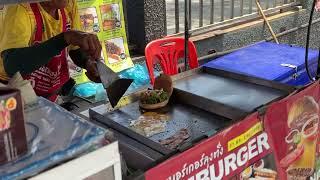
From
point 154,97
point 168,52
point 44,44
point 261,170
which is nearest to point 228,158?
point 261,170

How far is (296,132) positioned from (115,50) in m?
2.37

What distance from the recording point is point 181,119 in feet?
5.23

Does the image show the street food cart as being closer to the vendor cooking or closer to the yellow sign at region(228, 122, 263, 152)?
the yellow sign at region(228, 122, 263, 152)

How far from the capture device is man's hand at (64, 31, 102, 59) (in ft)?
4.56

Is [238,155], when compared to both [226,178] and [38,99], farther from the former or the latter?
[38,99]

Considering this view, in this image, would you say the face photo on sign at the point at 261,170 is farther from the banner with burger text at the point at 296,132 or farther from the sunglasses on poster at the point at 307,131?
the sunglasses on poster at the point at 307,131

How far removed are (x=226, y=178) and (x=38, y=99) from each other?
2.15ft

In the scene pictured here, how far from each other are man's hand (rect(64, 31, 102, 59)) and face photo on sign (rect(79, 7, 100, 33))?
209cm

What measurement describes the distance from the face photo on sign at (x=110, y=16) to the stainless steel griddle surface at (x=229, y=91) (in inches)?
72.1

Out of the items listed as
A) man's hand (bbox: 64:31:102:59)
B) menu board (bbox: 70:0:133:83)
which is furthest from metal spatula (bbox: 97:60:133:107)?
menu board (bbox: 70:0:133:83)

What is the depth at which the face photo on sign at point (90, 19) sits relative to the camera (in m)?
3.48

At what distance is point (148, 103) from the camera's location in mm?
1661

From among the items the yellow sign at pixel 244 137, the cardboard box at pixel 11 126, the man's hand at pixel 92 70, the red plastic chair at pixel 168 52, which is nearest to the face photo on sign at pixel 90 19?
the red plastic chair at pixel 168 52

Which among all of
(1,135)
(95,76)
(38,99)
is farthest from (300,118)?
(1,135)
